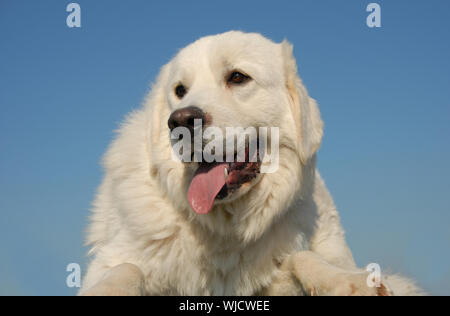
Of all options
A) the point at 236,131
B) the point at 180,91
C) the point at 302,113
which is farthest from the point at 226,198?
the point at 180,91

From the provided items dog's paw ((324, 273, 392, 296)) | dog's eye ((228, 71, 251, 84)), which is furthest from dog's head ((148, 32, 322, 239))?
dog's paw ((324, 273, 392, 296))

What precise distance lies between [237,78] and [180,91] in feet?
1.81

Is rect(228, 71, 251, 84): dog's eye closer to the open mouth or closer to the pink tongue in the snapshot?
the open mouth

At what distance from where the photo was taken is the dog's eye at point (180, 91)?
398cm

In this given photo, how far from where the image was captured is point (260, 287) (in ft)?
12.2

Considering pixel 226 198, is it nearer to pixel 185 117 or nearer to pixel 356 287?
pixel 185 117

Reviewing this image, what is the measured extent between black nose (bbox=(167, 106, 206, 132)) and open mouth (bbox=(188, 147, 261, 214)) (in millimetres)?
401

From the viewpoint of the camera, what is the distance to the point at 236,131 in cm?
341

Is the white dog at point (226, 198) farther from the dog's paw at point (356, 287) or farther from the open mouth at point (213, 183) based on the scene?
the dog's paw at point (356, 287)

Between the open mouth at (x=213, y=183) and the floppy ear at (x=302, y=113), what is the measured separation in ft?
1.82

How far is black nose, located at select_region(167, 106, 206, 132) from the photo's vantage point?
319cm

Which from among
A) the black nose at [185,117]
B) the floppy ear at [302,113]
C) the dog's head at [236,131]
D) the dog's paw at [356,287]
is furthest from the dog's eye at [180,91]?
the dog's paw at [356,287]

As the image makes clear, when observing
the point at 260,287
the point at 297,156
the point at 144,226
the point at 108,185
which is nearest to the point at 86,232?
the point at 108,185

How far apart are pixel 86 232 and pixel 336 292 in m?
2.83
